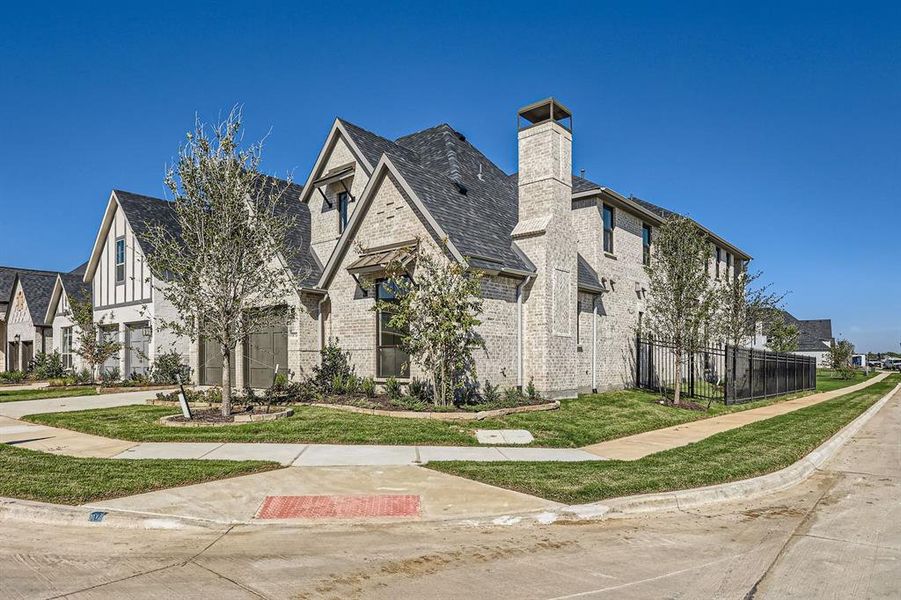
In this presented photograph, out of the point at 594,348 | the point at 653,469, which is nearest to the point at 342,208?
the point at 594,348

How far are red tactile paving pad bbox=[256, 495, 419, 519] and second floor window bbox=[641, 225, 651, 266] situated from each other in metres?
19.3

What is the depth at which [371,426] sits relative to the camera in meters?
12.5

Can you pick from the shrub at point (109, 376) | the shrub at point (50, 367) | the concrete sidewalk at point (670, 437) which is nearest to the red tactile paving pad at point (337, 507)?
the concrete sidewalk at point (670, 437)

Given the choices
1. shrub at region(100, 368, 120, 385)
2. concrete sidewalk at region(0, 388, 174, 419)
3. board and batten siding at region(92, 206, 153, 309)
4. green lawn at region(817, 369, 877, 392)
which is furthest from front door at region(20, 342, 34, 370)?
green lawn at region(817, 369, 877, 392)

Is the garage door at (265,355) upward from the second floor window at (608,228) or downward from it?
downward

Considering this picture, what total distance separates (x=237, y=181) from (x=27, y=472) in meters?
7.29

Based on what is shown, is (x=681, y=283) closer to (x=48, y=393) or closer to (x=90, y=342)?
(x=90, y=342)

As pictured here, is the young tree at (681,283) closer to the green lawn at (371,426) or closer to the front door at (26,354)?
the green lawn at (371,426)

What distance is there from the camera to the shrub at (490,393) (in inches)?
630

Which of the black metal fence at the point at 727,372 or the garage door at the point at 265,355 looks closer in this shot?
the garage door at the point at 265,355

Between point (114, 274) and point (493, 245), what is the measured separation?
18.8m

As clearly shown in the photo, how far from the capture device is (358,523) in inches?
267

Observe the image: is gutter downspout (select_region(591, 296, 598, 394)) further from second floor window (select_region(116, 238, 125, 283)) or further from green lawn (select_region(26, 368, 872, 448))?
second floor window (select_region(116, 238, 125, 283))

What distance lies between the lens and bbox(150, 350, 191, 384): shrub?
936 inches
